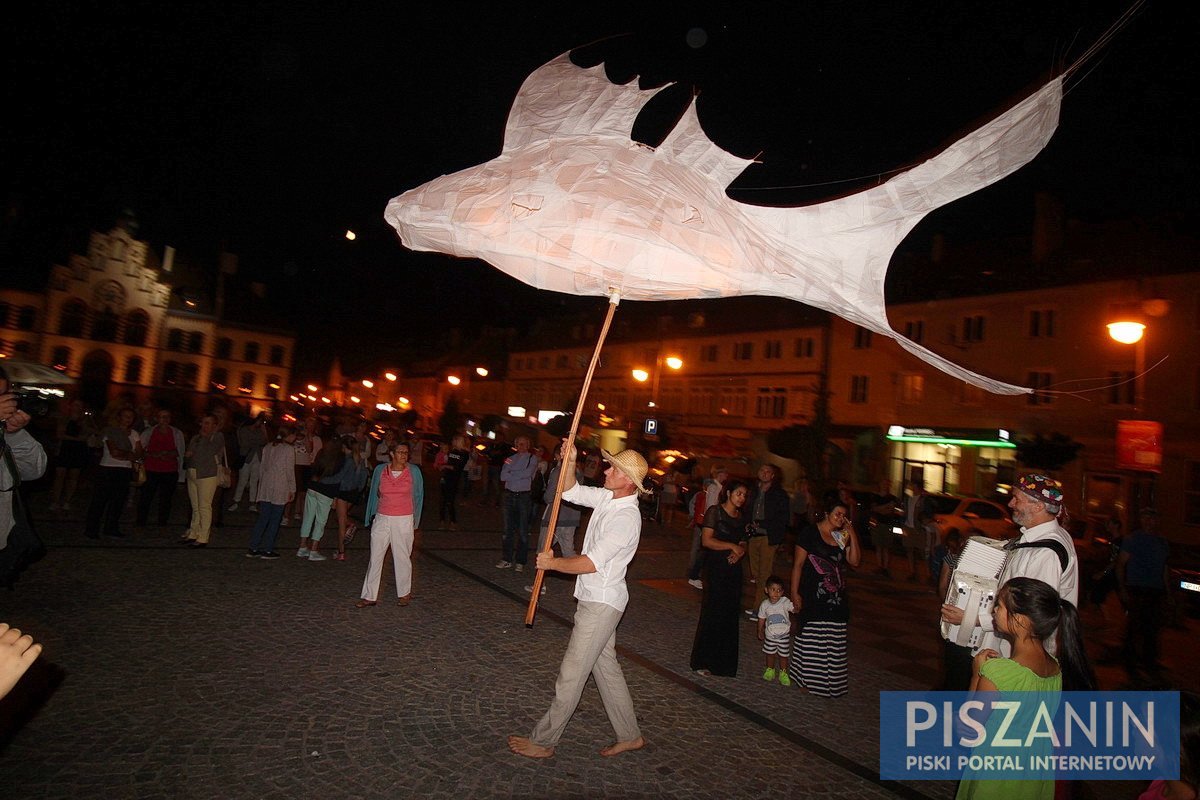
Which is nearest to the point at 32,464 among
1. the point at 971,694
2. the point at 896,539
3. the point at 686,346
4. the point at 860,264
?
the point at 860,264

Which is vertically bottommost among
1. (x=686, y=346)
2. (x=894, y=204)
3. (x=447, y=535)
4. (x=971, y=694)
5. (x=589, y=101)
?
(x=447, y=535)

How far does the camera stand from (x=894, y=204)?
320 cm

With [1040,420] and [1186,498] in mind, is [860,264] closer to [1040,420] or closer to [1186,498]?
[1186,498]

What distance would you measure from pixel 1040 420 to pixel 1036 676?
1139 inches

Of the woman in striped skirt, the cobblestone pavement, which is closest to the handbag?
the cobblestone pavement

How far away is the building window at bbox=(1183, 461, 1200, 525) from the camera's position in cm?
2181

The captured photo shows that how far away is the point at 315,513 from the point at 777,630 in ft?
21.7

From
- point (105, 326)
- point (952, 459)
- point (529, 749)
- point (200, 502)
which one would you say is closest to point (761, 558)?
point (529, 749)

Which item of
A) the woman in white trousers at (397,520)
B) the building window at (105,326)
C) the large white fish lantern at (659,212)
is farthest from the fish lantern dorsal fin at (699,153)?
the building window at (105,326)

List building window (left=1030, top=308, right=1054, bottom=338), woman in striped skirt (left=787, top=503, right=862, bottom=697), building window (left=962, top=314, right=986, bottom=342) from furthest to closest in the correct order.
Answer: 1. building window (left=962, top=314, right=986, bottom=342)
2. building window (left=1030, top=308, right=1054, bottom=338)
3. woman in striped skirt (left=787, top=503, right=862, bottom=697)

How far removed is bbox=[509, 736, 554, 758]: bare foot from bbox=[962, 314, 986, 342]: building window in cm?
3043

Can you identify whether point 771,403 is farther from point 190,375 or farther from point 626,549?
point 190,375

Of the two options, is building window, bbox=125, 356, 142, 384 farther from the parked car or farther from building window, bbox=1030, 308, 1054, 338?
building window, bbox=1030, 308, 1054, 338

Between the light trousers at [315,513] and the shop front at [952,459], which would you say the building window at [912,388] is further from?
the light trousers at [315,513]
